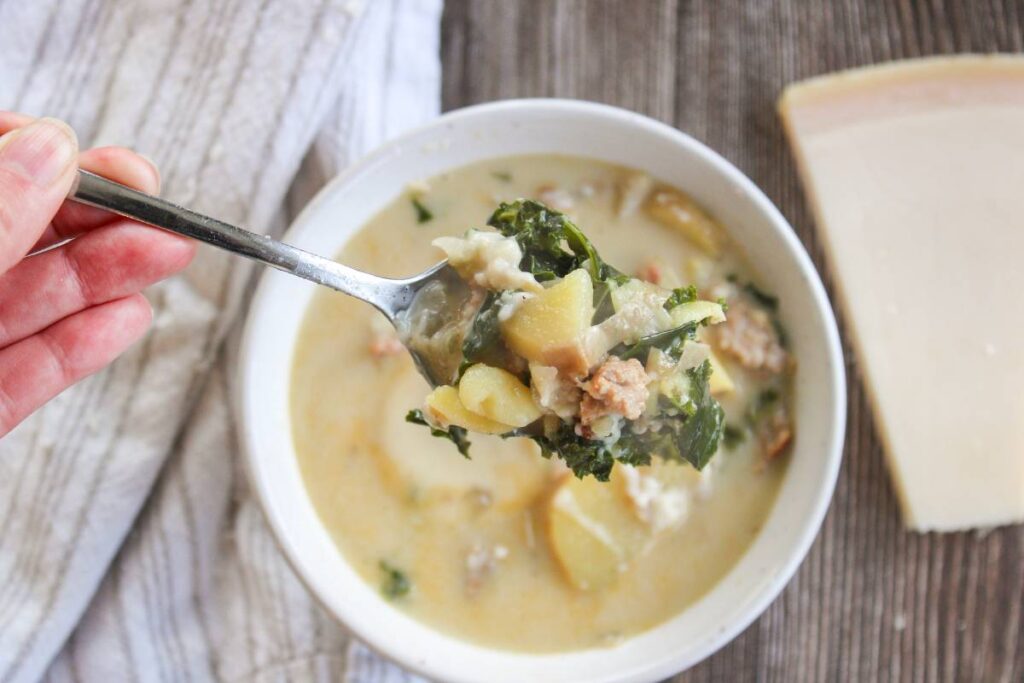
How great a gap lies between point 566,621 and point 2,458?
1.46 meters

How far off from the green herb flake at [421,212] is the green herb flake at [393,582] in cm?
82

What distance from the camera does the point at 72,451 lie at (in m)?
2.41

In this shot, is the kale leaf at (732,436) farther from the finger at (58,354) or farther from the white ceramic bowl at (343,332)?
the finger at (58,354)

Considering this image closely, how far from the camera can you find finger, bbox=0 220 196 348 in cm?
209

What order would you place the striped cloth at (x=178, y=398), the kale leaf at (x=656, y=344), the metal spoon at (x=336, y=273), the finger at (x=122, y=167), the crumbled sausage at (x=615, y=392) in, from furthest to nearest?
1. the striped cloth at (x=178, y=398)
2. the finger at (x=122, y=167)
3. the metal spoon at (x=336, y=273)
4. the kale leaf at (x=656, y=344)
5. the crumbled sausage at (x=615, y=392)

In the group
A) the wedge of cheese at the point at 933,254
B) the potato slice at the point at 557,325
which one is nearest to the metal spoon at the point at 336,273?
the potato slice at the point at 557,325

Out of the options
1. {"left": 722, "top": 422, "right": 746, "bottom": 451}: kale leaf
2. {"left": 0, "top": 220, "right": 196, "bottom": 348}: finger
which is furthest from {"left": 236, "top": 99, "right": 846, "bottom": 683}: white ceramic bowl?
{"left": 0, "top": 220, "right": 196, "bottom": 348}: finger

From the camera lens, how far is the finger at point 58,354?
2.16 m

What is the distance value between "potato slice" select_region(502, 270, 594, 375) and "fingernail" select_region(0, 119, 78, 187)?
846 mm

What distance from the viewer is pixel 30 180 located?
5.54 ft

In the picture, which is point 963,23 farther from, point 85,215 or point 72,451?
point 72,451

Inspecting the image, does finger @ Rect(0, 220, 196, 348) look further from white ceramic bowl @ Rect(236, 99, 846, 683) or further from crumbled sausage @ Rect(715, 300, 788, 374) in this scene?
crumbled sausage @ Rect(715, 300, 788, 374)

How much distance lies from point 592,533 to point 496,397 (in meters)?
0.67

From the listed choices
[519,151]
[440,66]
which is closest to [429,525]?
[519,151]
